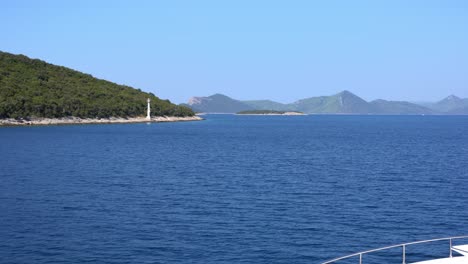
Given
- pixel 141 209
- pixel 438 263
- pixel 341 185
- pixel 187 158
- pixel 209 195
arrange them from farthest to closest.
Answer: pixel 187 158, pixel 341 185, pixel 209 195, pixel 141 209, pixel 438 263

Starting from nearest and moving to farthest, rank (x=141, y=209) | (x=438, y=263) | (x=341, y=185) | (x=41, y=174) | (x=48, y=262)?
1. (x=438, y=263)
2. (x=48, y=262)
3. (x=141, y=209)
4. (x=341, y=185)
5. (x=41, y=174)

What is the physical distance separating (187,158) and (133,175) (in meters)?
25.7

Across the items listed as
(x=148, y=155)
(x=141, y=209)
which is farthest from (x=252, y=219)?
(x=148, y=155)

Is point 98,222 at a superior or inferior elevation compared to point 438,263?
inferior

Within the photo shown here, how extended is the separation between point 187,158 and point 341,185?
1568 inches

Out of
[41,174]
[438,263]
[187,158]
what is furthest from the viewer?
[187,158]

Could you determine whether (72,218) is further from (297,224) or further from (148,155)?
(148,155)

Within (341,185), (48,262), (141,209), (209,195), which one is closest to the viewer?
(48,262)

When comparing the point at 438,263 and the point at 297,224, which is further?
the point at 297,224

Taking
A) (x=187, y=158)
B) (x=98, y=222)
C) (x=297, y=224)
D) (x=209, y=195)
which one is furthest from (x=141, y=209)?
(x=187, y=158)

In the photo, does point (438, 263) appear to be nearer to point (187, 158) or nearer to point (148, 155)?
point (187, 158)

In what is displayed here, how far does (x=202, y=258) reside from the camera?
34.0m

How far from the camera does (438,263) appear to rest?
20641 millimetres

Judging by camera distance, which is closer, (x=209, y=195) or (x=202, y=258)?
(x=202, y=258)
